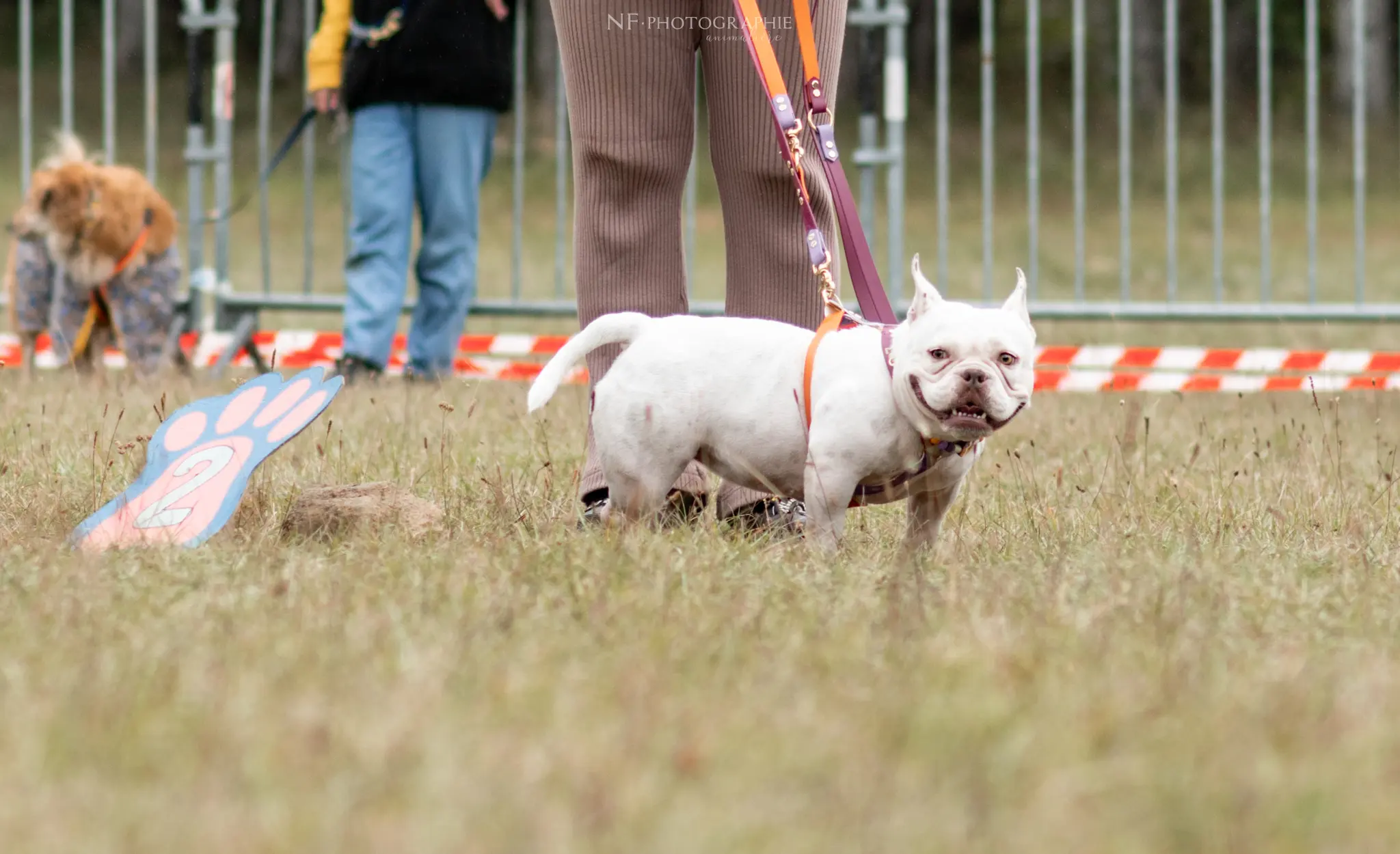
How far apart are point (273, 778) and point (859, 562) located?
4.40 ft

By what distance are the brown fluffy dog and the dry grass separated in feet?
11.0

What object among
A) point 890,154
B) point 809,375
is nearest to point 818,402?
point 809,375

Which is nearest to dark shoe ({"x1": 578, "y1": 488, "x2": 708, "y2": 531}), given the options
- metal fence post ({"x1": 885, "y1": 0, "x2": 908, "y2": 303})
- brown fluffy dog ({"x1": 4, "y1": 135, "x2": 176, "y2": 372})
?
metal fence post ({"x1": 885, "y1": 0, "x2": 908, "y2": 303})

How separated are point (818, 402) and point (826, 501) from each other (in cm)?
16

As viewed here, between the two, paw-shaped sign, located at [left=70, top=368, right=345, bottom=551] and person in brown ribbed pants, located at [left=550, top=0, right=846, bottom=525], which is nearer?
paw-shaped sign, located at [left=70, top=368, right=345, bottom=551]

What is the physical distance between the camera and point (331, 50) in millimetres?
6426

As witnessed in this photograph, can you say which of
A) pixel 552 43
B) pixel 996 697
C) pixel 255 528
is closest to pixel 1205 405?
pixel 255 528

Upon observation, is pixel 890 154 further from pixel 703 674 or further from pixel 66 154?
pixel 703 674

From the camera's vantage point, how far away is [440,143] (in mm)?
6293

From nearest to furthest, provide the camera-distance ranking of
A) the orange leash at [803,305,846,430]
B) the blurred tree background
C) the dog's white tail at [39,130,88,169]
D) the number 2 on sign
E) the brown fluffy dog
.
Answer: the orange leash at [803,305,846,430], the number 2 on sign, the brown fluffy dog, the dog's white tail at [39,130,88,169], the blurred tree background

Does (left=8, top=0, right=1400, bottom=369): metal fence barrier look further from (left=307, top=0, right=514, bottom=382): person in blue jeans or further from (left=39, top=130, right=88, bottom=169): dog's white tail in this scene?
(left=307, top=0, right=514, bottom=382): person in blue jeans

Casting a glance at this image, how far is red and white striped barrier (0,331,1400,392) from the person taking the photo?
6.36 meters

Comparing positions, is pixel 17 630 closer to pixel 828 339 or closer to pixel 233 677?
pixel 233 677

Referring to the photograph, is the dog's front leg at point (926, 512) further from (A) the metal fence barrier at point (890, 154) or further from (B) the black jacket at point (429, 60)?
(B) the black jacket at point (429, 60)
